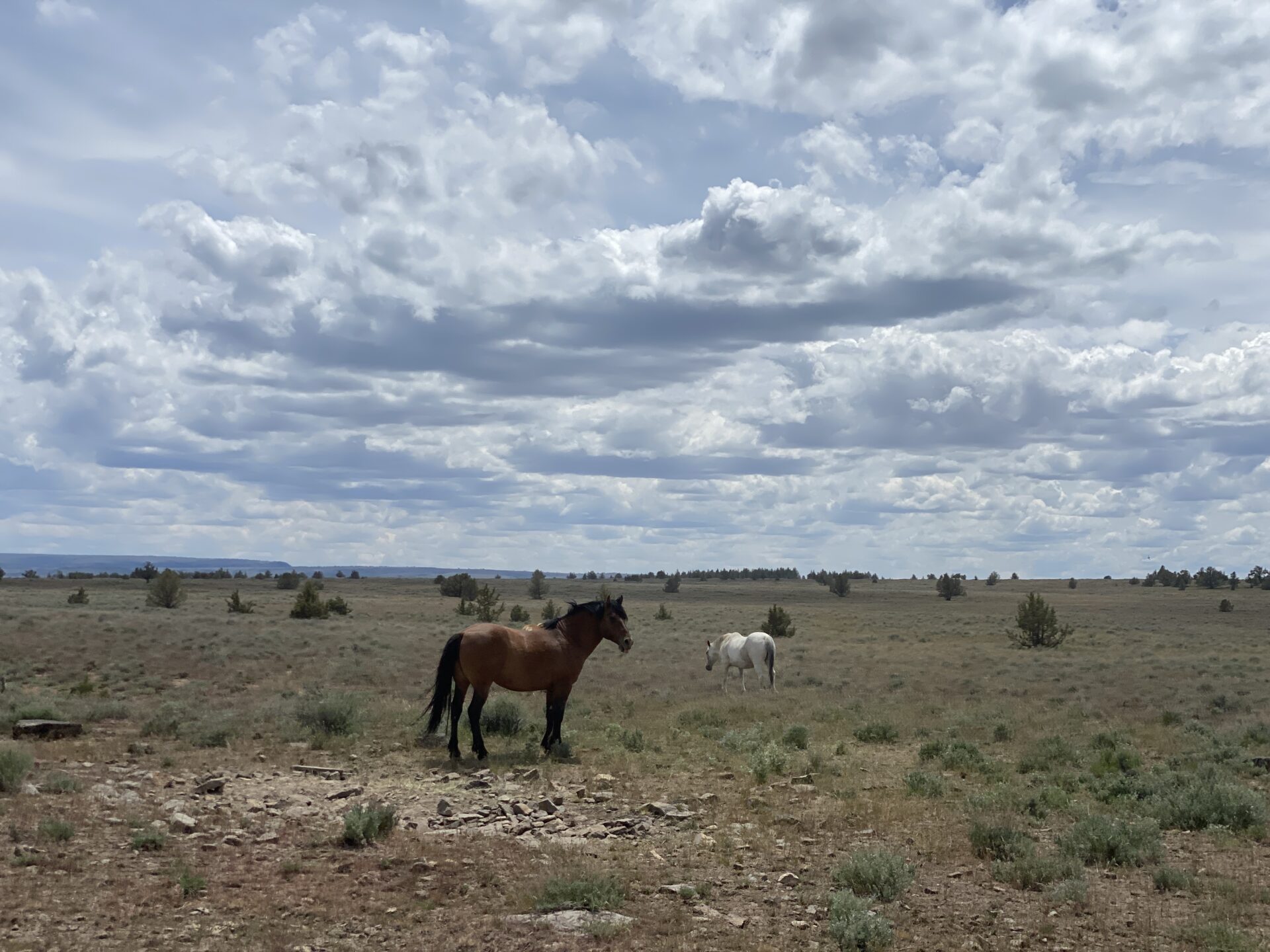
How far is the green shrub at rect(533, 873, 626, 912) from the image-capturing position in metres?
7.52

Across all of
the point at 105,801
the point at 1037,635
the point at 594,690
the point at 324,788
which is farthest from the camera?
the point at 1037,635

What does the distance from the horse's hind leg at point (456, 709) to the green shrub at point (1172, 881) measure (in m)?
8.57

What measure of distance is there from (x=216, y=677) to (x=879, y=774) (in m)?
16.2

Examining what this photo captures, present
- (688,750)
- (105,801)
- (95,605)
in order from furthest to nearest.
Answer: (95,605), (688,750), (105,801)

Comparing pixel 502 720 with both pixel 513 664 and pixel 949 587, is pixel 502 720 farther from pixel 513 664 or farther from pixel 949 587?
pixel 949 587

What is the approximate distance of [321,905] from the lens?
7.50 m

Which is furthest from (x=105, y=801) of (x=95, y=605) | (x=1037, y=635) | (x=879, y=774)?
(x=95, y=605)

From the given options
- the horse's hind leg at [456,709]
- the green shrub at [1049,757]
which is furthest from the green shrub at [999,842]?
the horse's hind leg at [456,709]

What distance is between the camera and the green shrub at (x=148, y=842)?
28.4 ft

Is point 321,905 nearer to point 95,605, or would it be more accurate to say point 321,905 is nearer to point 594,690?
point 594,690

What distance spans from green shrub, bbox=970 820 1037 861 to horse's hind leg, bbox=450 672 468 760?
22.9 feet

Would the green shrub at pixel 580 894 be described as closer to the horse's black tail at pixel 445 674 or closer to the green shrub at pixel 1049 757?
the horse's black tail at pixel 445 674

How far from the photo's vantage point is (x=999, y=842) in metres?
9.18

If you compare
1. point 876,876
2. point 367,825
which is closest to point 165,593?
point 367,825
